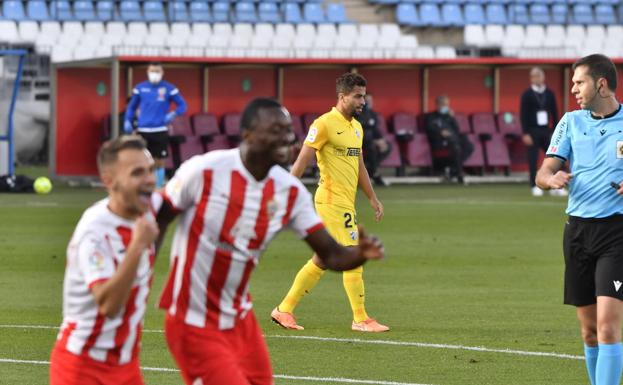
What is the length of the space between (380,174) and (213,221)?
2640 cm

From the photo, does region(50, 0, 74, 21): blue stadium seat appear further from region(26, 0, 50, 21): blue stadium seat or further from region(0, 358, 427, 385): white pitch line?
region(0, 358, 427, 385): white pitch line

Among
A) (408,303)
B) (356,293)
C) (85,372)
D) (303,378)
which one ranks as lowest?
(408,303)

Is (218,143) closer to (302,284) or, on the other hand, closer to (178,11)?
(178,11)

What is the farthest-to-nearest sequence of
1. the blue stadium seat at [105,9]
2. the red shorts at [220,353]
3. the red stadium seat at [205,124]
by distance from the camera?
the blue stadium seat at [105,9]
the red stadium seat at [205,124]
the red shorts at [220,353]

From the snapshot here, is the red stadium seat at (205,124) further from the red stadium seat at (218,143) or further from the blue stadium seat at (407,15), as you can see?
the blue stadium seat at (407,15)

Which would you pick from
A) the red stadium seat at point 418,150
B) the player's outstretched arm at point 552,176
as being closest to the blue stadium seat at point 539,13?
the red stadium seat at point 418,150

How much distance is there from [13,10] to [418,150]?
10.3 metres

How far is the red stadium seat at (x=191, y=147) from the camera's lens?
2915cm

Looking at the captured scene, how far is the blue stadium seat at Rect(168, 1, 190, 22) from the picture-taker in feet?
116

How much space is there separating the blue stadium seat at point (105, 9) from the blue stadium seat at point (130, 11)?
24 cm

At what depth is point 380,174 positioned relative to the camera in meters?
32.3

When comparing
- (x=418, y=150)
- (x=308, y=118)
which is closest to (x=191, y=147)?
(x=308, y=118)

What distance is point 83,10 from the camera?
114 feet

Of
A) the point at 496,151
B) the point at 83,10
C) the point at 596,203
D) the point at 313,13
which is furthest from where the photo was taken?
the point at 313,13
